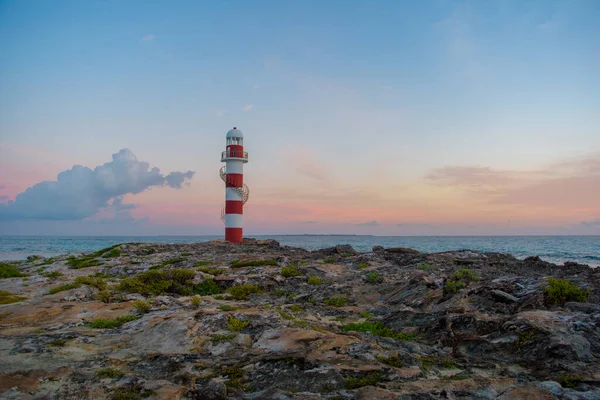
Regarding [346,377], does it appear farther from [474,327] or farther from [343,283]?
[343,283]

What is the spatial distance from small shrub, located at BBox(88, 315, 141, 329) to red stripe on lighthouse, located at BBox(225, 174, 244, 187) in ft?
89.0

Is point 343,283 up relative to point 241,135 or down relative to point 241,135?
down

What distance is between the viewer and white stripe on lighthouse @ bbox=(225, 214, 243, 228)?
128 feet

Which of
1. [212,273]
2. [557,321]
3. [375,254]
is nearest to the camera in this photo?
[557,321]

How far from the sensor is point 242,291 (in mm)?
15719

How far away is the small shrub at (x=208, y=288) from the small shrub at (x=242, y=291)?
91 cm

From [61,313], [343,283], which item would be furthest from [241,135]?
[61,313]

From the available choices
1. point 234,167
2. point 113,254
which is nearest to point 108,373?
point 113,254

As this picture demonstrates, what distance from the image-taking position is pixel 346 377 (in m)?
6.87

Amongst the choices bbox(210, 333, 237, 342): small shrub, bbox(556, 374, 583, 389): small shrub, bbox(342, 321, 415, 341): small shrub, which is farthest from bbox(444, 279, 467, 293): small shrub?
bbox(210, 333, 237, 342): small shrub

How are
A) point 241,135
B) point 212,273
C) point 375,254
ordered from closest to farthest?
point 212,273
point 375,254
point 241,135

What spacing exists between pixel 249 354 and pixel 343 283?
932 cm

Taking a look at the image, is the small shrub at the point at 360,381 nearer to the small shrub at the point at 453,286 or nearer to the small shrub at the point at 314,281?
the small shrub at the point at 453,286

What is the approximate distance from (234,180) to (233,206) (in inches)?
102
